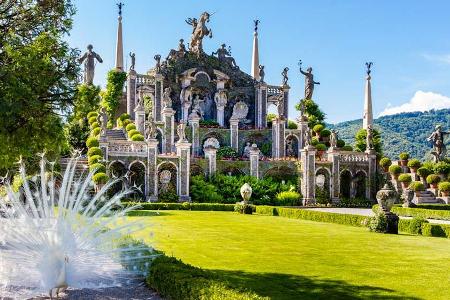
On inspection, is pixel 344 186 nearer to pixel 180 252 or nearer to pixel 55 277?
pixel 180 252

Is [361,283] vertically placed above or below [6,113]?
below

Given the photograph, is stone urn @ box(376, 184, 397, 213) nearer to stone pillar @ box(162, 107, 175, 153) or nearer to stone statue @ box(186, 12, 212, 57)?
stone pillar @ box(162, 107, 175, 153)

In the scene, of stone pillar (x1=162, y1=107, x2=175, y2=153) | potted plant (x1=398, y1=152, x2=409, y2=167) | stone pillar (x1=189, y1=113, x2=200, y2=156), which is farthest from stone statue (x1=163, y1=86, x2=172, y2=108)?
potted plant (x1=398, y1=152, x2=409, y2=167)

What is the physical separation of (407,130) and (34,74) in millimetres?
124125

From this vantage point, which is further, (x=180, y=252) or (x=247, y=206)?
(x=247, y=206)

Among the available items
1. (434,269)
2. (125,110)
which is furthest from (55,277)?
(125,110)

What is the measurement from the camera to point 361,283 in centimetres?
1198

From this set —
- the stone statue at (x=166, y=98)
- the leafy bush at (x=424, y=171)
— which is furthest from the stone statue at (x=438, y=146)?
the stone statue at (x=166, y=98)

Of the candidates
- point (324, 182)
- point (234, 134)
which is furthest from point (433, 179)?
point (234, 134)

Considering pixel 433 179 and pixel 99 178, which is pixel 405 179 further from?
pixel 99 178

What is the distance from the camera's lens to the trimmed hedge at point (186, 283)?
8.37 meters

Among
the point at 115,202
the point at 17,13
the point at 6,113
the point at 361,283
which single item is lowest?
the point at 361,283

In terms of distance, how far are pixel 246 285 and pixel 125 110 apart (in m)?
50.8

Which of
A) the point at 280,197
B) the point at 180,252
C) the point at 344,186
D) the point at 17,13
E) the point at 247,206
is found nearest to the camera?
the point at 17,13
